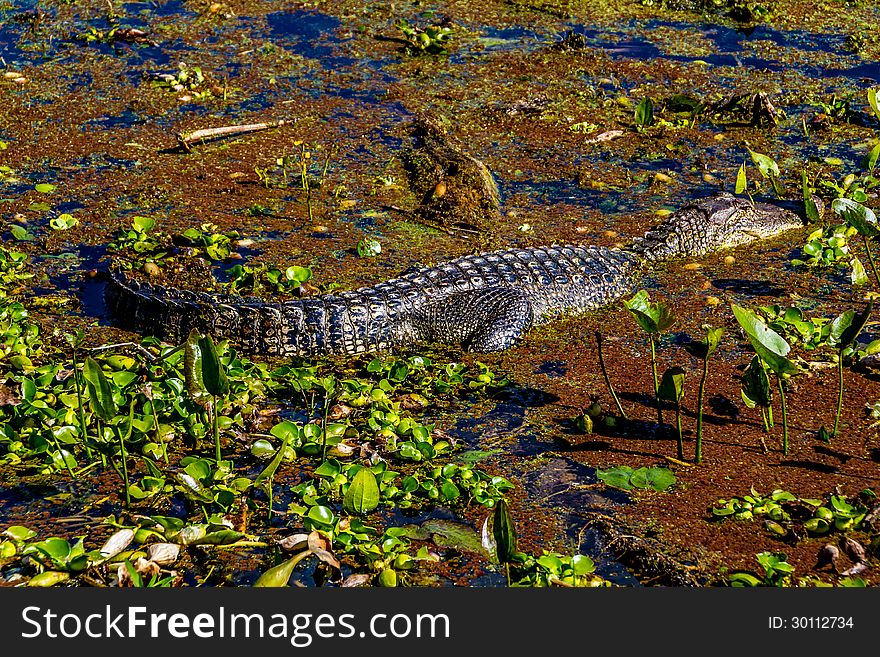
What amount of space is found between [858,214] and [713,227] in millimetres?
2103

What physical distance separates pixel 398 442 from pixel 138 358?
1543 mm

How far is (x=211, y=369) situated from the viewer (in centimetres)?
360

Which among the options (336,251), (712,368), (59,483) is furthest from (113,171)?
(712,368)

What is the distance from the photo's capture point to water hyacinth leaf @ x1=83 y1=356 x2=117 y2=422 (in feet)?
11.4

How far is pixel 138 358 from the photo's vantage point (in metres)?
4.82

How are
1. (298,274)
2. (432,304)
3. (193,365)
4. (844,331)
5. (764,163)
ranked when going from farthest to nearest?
1. (764,163)
2. (298,274)
3. (432,304)
4. (844,331)
5. (193,365)

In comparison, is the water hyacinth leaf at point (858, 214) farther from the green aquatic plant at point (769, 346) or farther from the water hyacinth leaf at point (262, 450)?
the water hyacinth leaf at point (262, 450)

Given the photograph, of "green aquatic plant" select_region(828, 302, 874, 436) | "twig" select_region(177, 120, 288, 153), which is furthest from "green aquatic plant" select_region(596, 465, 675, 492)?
"twig" select_region(177, 120, 288, 153)

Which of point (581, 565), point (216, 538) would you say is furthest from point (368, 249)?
point (581, 565)

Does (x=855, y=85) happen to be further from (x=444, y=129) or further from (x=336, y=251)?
(x=336, y=251)

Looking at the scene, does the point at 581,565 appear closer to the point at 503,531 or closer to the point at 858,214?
the point at 503,531

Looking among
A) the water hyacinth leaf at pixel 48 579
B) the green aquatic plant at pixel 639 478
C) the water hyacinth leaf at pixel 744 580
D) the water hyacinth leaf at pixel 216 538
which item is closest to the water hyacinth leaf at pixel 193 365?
the water hyacinth leaf at pixel 216 538

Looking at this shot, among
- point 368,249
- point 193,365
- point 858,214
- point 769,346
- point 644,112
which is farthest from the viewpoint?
point 644,112

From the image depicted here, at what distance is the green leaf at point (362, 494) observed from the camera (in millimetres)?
3537
